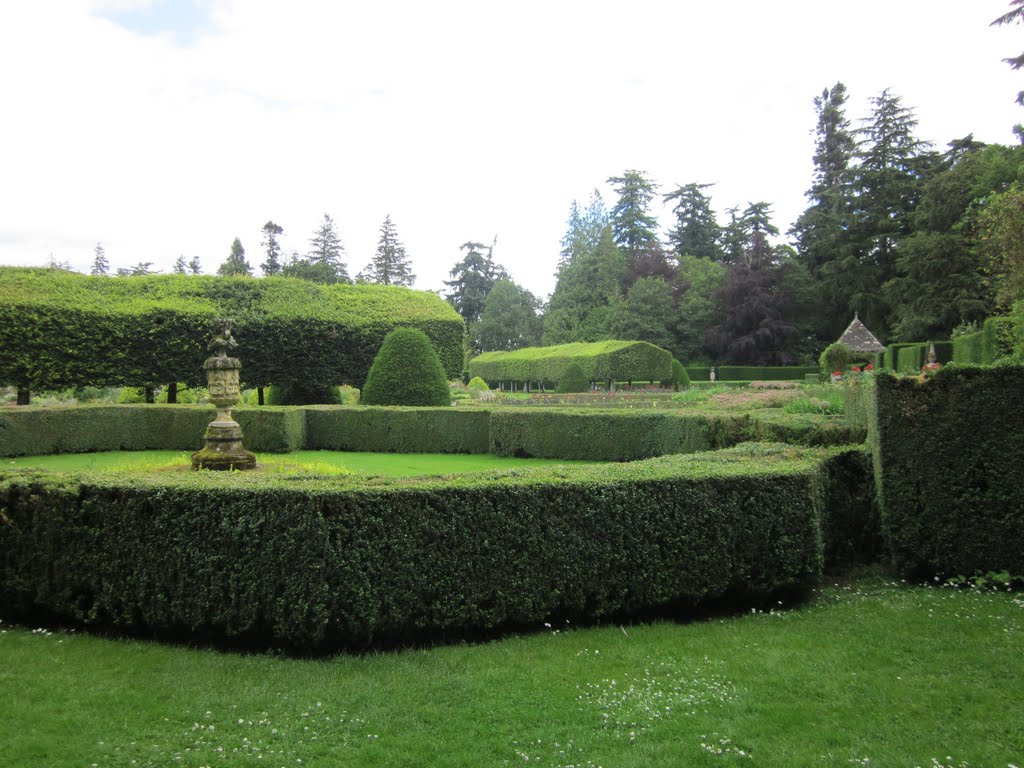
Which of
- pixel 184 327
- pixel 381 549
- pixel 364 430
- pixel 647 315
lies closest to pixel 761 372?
pixel 647 315

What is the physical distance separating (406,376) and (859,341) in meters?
23.0

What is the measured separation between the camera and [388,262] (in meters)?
67.5

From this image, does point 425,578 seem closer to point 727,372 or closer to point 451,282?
point 727,372

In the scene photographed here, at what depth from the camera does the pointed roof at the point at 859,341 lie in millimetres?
30827

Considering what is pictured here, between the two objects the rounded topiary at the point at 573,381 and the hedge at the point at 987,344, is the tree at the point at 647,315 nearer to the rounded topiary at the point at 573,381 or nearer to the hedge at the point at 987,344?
the rounded topiary at the point at 573,381

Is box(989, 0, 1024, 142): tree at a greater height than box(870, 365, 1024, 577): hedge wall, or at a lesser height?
greater

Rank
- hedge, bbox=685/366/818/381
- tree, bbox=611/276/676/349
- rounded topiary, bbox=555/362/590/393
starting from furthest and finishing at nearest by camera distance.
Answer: tree, bbox=611/276/676/349 → hedge, bbox=685/366/818/381 → rounded topiary, bbox=555/362/590/393

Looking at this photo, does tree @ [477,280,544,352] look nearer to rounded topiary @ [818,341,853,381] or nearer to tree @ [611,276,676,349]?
tree @ [611,276,676,349]

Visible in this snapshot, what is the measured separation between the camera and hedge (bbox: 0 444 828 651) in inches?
184

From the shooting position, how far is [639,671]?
167 inches

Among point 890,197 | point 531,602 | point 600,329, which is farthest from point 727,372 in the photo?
point 531,602

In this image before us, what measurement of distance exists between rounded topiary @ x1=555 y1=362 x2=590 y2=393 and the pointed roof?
11.7 metres

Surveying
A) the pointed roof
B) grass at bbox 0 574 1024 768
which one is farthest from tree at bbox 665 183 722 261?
grass at bbox 0 574 1024 768

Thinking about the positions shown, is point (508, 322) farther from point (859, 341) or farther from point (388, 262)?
point (859, 341)
